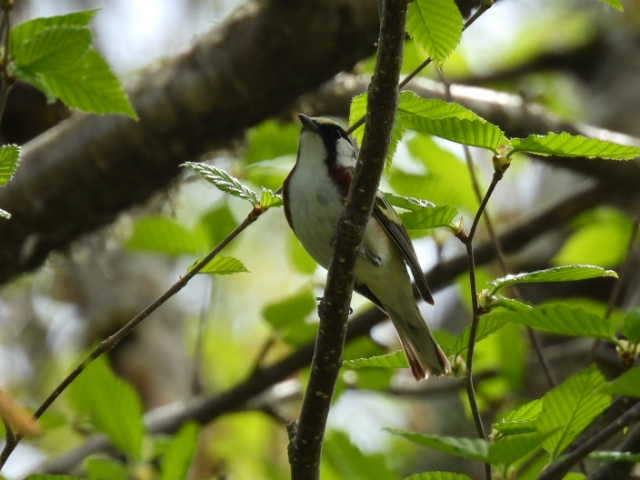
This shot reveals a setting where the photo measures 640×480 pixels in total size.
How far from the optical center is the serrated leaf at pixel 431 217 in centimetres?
189

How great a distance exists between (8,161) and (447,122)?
2.68 feet

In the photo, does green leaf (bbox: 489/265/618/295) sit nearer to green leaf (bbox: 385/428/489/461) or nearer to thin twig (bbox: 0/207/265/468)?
green leaf (bbox: 385/428/489/461)

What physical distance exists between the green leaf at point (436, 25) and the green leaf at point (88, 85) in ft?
2.57

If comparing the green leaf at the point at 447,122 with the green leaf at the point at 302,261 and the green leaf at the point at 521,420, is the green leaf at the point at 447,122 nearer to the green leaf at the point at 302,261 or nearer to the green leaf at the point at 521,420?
the green leaf at the point at 521,420

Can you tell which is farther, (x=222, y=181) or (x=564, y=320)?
(x=222, y=181)

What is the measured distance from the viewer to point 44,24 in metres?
2.14

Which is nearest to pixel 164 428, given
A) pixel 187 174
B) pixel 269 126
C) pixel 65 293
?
pixel 187 174

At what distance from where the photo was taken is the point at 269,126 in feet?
12.8

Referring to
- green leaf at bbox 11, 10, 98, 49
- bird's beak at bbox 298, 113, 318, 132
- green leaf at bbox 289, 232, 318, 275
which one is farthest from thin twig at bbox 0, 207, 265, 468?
green leaf at bbox 289, 232, 318, 275

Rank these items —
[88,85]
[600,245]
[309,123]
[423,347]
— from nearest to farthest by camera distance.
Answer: [88,85] < [309,123] < [423,347] < [600,245]

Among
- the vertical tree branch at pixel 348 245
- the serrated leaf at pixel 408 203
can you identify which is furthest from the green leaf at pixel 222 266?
the serrated leaf at pixel 408 203

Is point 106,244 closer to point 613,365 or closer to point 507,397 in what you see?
point 507,397

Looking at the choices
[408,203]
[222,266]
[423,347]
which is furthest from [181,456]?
[408,203]

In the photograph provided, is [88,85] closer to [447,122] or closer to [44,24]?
[44,24]
